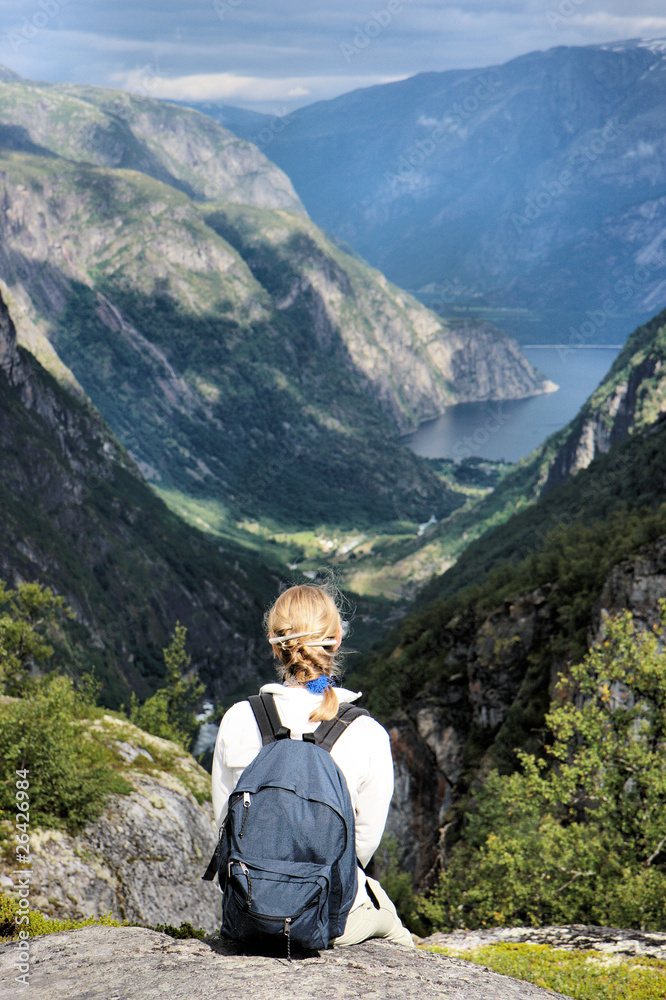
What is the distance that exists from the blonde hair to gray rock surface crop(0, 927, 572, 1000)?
300 cm

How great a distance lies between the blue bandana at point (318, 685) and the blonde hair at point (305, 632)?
0.05 meters

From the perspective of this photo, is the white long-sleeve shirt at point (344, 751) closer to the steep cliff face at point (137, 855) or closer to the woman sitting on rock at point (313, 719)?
the woman sitting on rock at point (313, 719)

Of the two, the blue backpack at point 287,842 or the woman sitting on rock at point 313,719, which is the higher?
the woman sitting on rock at point 313,719

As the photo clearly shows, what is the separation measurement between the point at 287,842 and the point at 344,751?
102 centimetres

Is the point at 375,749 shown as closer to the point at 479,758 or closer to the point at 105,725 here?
the point at 105,725

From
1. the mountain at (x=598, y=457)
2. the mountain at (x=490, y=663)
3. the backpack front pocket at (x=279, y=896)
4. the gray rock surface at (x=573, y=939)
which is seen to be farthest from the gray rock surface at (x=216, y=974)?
the mountain at (x=598, y=457)

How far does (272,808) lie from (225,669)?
564 ft

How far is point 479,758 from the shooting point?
46844 mm

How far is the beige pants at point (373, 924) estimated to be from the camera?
848cm

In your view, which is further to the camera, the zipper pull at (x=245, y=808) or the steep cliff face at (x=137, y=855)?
the steep cliff face at (x=137, y=855)

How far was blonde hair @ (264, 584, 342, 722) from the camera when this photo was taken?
25.1 ft

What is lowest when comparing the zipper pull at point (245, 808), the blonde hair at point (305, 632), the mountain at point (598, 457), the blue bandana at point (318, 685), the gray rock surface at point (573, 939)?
the gray rock surface at point (573, 939)

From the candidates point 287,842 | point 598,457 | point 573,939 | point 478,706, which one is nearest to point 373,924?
point 287,842


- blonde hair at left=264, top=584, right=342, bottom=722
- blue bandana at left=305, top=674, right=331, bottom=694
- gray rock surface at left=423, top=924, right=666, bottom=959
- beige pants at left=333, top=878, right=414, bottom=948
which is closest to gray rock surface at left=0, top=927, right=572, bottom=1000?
beige pants at left=333, top=878, right=414, bottom=948
